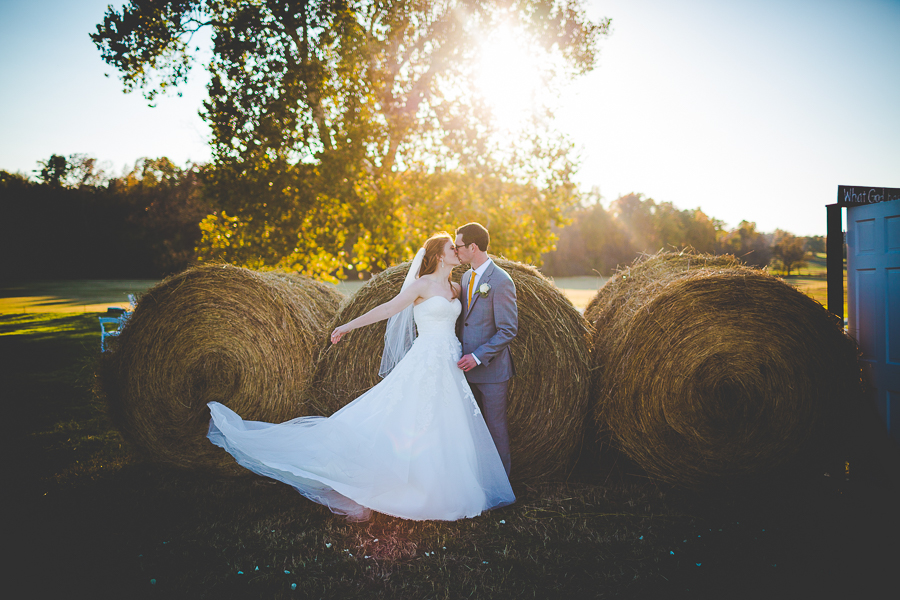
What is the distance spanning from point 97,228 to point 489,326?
32.9m

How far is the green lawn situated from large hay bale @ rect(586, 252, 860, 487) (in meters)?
0.27

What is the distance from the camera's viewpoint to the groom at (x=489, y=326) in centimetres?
375

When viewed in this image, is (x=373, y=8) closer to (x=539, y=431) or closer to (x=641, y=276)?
(x=641, y=276)

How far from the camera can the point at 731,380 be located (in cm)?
388

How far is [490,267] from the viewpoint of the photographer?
12.5 ft

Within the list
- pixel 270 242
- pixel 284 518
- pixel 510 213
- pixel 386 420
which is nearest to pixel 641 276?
pixel 386 420

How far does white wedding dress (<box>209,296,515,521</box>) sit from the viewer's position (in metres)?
3.46

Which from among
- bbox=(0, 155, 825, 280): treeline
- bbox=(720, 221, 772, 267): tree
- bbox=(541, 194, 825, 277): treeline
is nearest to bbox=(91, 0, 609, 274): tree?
bbox=(0, 155, 825, 280): treeline

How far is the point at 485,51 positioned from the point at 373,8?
251 centimetres

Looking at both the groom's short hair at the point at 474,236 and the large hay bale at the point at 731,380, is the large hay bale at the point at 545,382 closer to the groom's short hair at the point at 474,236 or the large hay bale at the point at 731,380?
the large hay bale at the point at 731,380

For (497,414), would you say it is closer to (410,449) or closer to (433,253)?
(410,449)

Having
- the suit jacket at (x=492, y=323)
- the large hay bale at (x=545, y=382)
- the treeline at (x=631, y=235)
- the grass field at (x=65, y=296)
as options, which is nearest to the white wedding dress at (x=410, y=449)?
the suit jacket at (x=492, y=323)

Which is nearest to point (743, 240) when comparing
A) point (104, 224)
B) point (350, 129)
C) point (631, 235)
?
point (631, 235)

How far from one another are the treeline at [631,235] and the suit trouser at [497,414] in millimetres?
40680
